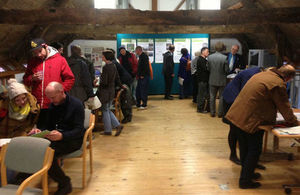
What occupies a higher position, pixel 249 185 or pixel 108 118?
pixel 108 118

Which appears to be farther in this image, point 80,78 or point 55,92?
point 80,78

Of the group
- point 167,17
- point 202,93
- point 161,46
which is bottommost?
point 202,93

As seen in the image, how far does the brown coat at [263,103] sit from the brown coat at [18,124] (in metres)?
2.14

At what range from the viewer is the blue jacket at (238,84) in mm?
3520

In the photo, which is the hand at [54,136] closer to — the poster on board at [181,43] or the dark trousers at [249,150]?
the dark trousers at [249,150]

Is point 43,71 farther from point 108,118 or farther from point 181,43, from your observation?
point 181,43

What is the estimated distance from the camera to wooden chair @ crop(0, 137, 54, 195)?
2.18m

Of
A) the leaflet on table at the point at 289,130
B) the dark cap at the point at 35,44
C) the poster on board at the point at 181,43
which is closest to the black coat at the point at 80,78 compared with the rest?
the dark cap at the point at 35,44

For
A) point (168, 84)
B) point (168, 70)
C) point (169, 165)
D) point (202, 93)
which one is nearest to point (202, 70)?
point (202, 93)

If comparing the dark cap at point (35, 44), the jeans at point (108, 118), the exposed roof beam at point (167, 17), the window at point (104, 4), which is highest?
the window at point (104, 4)

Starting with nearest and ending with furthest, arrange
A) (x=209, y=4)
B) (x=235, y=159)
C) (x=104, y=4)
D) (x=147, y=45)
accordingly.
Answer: (x=235, y=159) < (x=147, y=45) < (x=104, y=4) < (x=209, y=4)

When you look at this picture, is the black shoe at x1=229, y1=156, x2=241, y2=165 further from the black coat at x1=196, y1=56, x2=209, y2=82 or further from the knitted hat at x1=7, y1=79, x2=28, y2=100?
the black coat at x1=196, y1=56, x2=209, y2=82

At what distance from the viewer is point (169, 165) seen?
3.73m

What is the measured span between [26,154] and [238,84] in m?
2.64
